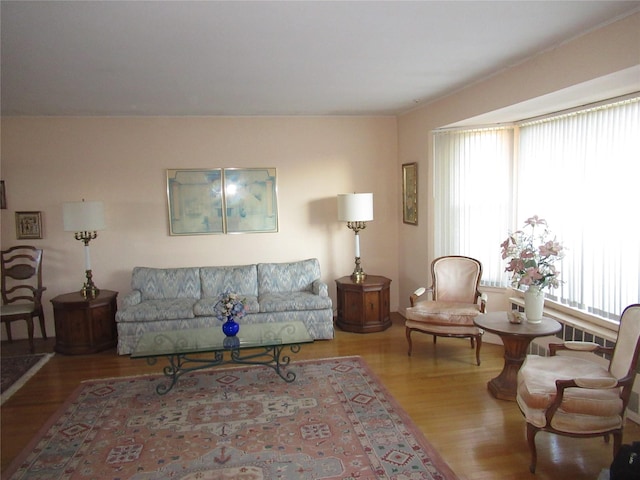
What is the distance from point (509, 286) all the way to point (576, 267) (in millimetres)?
996

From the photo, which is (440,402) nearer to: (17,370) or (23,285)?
(17,370)

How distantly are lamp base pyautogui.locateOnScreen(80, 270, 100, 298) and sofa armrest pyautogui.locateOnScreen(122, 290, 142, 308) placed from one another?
37 cm

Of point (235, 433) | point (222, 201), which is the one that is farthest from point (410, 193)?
point (235, 433)

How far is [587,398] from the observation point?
9.53 ft

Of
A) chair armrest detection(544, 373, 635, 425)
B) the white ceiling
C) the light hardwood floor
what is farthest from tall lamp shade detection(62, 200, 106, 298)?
chair armrest detection(544, 373, 635, 425)

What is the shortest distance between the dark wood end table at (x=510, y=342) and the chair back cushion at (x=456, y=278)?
3.24ft

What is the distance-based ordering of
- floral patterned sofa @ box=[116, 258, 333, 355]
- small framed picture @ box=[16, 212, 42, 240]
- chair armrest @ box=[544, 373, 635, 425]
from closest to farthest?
1. chair armrest @ box=[544, 373, 635, 425]
2. floral patterned sofa @ box=[116, 258, 333, 355]
3. small framed picture @ box=[16, 212, 42, 240]

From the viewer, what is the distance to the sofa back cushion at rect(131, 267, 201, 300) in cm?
575

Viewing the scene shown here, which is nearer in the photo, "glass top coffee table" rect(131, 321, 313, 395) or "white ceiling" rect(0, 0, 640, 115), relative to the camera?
"white ceiling" rect(0, 0, 640, 115)

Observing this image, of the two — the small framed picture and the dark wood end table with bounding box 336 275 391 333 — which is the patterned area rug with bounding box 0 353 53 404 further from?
the dark wood end table with bounding box 336 275 391 333

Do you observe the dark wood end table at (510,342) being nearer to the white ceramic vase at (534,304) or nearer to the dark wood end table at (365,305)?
the white ceramic vase at (534,304)

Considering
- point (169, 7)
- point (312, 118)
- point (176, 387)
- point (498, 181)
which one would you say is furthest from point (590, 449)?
point (312, 118)

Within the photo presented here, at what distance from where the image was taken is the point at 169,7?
249 centimetres

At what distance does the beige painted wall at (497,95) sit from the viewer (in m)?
2.93
